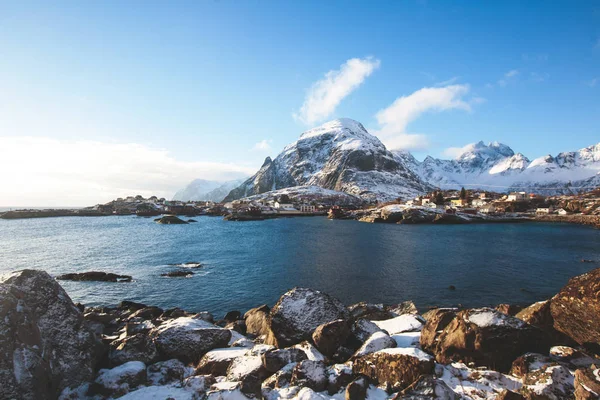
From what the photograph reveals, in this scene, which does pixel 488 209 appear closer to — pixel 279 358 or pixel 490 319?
pixel 490 319

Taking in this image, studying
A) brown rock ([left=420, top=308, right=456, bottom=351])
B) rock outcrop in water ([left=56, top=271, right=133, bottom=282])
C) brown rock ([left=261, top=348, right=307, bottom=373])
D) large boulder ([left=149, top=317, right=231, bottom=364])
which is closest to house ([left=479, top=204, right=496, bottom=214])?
rock outcrop in water ([left=56, top=271, right=133, bottom=282])

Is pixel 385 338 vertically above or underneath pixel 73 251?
above

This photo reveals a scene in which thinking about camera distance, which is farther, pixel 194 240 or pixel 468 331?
pixel 194 240

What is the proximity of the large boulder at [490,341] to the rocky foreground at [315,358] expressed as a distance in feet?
0.11

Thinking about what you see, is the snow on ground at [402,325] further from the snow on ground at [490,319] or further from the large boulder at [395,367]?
the large boulder at [395,367]

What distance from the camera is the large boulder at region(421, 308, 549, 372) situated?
33.1ft

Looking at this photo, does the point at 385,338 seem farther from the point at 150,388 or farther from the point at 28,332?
the point at 28,332

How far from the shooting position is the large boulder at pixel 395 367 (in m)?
9.41

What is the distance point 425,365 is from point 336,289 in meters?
26.3

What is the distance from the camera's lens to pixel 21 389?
8.20 metres

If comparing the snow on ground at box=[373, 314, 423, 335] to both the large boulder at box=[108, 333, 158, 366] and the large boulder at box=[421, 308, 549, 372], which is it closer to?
the large boulder at box=[421, 308, 549, 372]

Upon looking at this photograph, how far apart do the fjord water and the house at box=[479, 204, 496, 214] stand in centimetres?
10280

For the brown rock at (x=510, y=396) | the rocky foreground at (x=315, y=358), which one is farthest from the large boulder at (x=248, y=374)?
the brown rock at (x=510, y=396)

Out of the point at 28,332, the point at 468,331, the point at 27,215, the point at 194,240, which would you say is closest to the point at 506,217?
the point at 194,240
